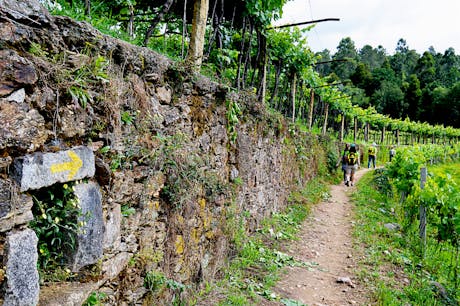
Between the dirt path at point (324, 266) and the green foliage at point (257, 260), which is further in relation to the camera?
the dirt path at point (324, 266)

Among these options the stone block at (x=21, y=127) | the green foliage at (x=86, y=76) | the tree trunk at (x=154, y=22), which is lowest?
the stone block at (x=21, y=127)

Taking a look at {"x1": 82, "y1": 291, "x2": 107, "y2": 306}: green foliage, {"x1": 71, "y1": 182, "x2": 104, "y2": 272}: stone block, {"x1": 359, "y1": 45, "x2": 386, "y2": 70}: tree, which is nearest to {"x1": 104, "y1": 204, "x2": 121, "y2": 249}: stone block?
{"x1": 71, "y1": 182, "x2": 104, "y2": 272}: stone block

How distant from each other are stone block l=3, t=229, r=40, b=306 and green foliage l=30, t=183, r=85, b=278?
0.19 metres

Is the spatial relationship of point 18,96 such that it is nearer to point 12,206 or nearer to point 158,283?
point 12,206

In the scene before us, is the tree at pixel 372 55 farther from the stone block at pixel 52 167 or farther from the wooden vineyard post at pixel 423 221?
the stone block at pixel 52 167

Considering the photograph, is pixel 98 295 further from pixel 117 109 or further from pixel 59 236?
pixel 117 109

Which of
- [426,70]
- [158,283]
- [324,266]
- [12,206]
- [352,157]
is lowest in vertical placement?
[324,266]

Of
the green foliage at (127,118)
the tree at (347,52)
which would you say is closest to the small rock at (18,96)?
the green foliage at (127,118)

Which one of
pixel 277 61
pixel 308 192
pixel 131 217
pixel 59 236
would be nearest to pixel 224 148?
pixel 131 217

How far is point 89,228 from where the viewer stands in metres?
2.41

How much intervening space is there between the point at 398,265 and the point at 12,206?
6551 millimetres

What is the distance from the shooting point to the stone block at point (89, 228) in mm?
2334

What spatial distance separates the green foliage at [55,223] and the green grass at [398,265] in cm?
436

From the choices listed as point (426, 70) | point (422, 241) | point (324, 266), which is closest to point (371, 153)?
point (422, 241)
